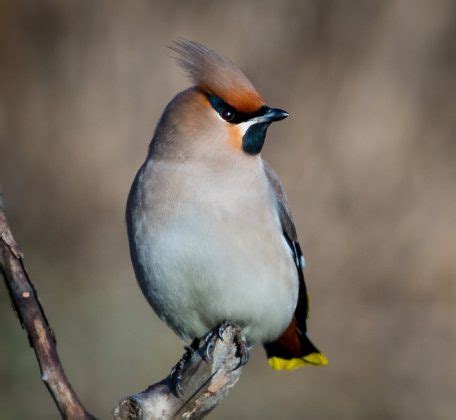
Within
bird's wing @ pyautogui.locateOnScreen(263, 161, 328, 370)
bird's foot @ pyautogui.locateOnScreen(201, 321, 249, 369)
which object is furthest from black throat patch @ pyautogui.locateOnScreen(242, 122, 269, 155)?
bird's foot @ pyautogui.locateOnScreen(201, 321, 249, 369)

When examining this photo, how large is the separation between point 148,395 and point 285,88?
5514mm

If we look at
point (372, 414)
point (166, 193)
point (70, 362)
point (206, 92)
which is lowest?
point (372, 414)

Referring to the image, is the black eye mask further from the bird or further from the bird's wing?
the bird's wing

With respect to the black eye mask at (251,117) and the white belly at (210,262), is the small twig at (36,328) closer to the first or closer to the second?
the white belly at (210,262)

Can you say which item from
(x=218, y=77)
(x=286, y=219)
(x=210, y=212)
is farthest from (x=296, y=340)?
(x=218, y=77)

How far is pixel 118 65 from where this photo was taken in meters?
9.02

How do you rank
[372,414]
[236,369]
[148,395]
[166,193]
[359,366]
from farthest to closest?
[359,366], [372,414], [166,193], [236,369], [148,395]

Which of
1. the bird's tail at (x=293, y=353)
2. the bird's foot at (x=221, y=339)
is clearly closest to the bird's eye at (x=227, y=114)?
the bird's foot at (x=221, y=339)

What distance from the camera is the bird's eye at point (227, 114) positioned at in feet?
15.5

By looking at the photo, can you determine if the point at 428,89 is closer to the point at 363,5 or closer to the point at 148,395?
the point at 363,5

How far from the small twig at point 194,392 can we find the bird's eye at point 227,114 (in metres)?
0.93

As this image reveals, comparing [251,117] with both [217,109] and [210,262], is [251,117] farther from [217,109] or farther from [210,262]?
[210,262]

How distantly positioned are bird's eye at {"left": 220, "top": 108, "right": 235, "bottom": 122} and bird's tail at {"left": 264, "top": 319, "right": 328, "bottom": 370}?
1415 mm

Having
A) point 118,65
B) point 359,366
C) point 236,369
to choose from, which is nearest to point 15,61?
point 118,65
